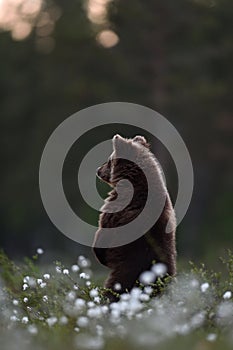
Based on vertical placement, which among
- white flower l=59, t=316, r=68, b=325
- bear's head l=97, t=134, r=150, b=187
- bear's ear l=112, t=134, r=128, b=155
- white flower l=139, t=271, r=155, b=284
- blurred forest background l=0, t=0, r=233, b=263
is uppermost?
blurred forest background l=0, t=0, r=233, b=263

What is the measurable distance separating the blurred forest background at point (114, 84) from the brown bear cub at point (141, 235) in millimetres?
15580

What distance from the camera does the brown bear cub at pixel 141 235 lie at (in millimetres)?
7473

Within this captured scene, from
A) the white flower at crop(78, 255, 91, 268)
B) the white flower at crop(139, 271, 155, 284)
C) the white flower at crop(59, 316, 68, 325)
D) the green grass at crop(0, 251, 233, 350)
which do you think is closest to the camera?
the green grass at crop(0, 251, 233, 350)

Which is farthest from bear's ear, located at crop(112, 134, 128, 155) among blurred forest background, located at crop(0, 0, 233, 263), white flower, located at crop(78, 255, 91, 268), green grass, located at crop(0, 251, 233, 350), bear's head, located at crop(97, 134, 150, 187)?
blurred forest background, located at crop(0, 0, 233, 263)

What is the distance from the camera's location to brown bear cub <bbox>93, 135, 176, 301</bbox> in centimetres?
747

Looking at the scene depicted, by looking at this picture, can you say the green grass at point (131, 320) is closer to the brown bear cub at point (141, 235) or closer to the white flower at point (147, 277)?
the white flower at point (147, 277)

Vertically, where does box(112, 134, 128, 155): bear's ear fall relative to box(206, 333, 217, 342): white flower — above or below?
above

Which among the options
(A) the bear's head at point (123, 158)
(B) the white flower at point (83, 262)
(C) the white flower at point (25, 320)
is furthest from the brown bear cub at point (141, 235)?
(C) the white flower at point (25, 320)

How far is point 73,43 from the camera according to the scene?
3045 centimetres

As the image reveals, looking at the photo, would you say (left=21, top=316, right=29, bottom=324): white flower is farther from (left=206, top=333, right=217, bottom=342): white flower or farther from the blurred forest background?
the blurred forest background

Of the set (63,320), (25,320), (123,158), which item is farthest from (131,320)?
(123,158)

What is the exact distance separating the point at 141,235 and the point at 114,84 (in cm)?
2232

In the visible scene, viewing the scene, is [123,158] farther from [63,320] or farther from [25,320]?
[63,320]

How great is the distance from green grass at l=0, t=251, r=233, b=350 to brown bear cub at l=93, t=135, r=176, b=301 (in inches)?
9.0
